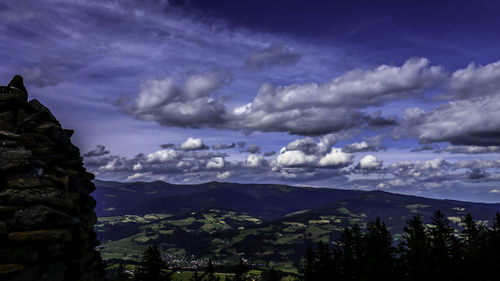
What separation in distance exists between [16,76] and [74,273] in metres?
24.0

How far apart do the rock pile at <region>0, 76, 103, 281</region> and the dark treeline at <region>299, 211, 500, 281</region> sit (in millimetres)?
43075

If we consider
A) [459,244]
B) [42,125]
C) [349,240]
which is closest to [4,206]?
[42,125]

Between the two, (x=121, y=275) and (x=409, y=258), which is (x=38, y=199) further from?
(x=121, y=275)

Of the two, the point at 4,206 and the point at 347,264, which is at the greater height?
the point at 4,206

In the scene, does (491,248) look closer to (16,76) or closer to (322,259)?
(322,259)

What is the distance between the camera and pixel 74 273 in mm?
33000

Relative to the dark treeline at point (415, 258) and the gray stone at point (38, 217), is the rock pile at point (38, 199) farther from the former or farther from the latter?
the dark treeline at point (415, 258)

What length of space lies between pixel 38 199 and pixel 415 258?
5397 cm

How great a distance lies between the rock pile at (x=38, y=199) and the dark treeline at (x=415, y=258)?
141 ft

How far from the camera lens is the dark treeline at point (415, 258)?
Result: 50.6 m

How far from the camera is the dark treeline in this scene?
50.6 metres

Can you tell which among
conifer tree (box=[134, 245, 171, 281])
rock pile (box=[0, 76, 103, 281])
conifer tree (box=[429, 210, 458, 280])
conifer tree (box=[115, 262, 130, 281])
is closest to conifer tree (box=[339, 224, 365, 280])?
conifer tree (box=[429, 210, 458, 280])

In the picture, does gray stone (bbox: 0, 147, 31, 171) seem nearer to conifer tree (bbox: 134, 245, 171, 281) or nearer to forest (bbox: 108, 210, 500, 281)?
conifer tree (bbox: 134, 245, 171, 281)

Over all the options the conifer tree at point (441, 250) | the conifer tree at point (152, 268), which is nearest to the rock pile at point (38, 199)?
the conifer tree at point (152, 268)
